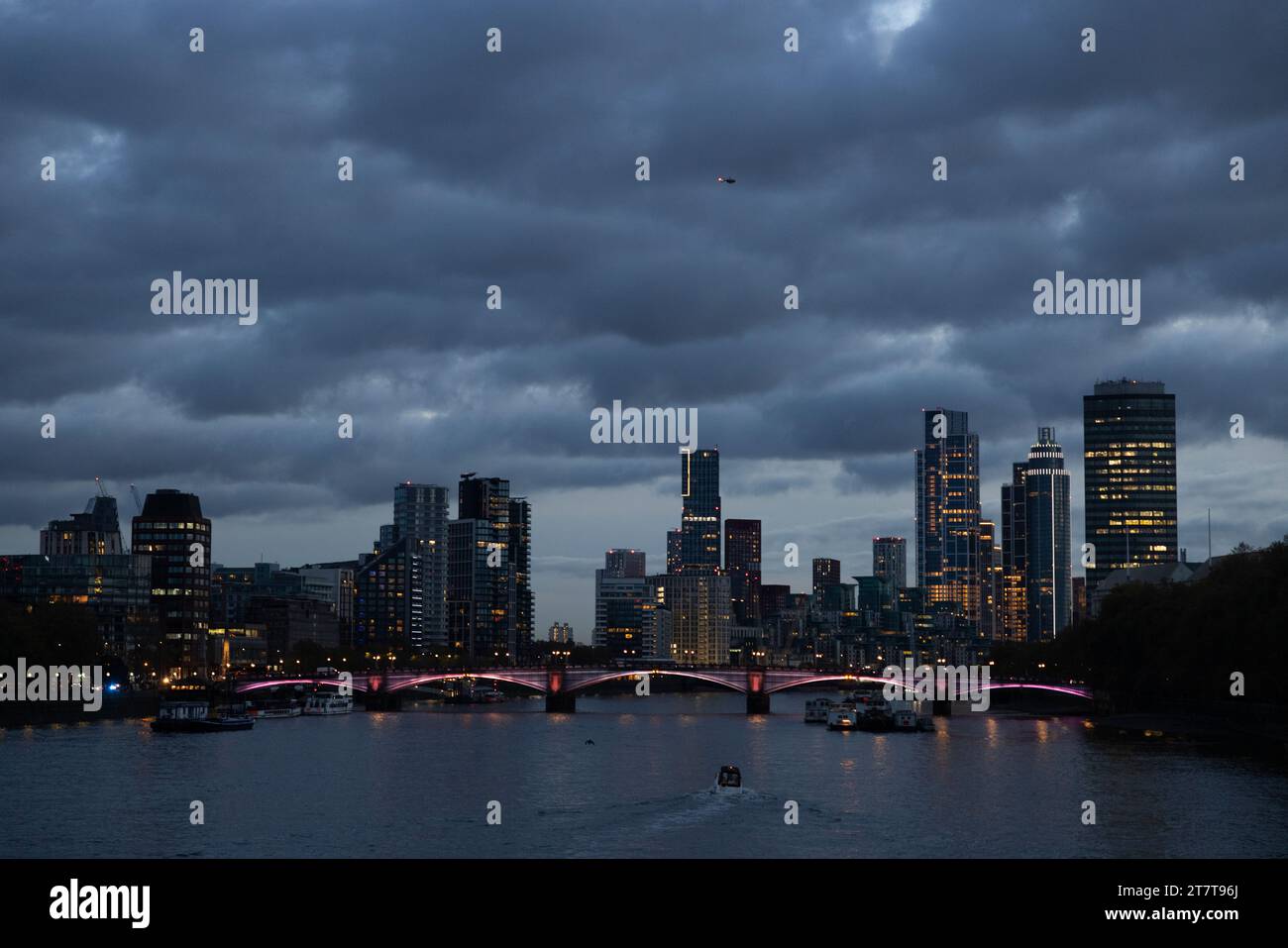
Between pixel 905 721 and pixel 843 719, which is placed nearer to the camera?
pixel 905 721

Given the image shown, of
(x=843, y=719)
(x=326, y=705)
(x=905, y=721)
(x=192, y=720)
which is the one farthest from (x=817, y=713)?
(x=192, y=720)

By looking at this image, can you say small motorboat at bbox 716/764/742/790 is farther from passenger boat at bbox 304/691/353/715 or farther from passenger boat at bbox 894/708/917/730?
passenger boat at bbox 304/691/353/715

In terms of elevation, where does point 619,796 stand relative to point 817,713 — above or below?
above

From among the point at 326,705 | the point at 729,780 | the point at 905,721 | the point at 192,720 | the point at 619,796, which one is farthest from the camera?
the point at 326,705

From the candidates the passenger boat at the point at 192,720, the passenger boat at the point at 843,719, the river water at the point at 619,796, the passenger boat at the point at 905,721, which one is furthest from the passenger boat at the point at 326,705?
the passenger boat at the point at 905,721

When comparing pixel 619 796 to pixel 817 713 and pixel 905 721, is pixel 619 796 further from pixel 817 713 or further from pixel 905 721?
pixel 817 713

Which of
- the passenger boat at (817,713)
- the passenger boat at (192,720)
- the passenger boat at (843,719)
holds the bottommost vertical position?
the passenger boat at (817,713)

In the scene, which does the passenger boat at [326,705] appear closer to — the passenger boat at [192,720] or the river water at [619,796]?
the passenger boat at [192,720]
